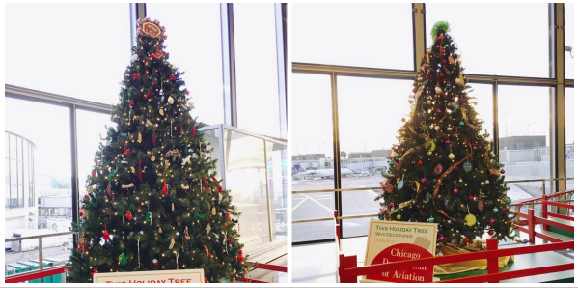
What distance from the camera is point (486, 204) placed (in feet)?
11.9

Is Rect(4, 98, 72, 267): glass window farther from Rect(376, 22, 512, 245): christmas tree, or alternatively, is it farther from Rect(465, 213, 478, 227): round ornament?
Rect(465, 213, 478, 227): round ornament

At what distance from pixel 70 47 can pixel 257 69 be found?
3023mm

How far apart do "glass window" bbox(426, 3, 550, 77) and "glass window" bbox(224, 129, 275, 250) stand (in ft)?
12.4

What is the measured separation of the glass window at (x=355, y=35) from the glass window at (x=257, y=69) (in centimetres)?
102

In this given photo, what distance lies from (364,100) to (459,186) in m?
2.80

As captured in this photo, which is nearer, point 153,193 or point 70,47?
point 153,193

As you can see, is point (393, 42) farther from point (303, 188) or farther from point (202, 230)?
point (202, 230)

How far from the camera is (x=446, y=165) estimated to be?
3.73m

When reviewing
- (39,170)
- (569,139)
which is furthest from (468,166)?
(569,139)

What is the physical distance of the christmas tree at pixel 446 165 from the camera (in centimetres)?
362

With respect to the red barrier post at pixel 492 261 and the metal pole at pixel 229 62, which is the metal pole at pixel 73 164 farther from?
the red barrier post at pixel 492 261

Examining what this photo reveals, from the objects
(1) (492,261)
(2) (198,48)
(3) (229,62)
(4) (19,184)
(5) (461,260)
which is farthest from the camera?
(3) (229,62)

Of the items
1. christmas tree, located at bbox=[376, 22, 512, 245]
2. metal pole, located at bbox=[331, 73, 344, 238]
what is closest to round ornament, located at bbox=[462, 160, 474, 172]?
christmas tree, located at bbox=[376, 22, 512, 245]

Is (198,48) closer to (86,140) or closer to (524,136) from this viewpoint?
(86,140)
